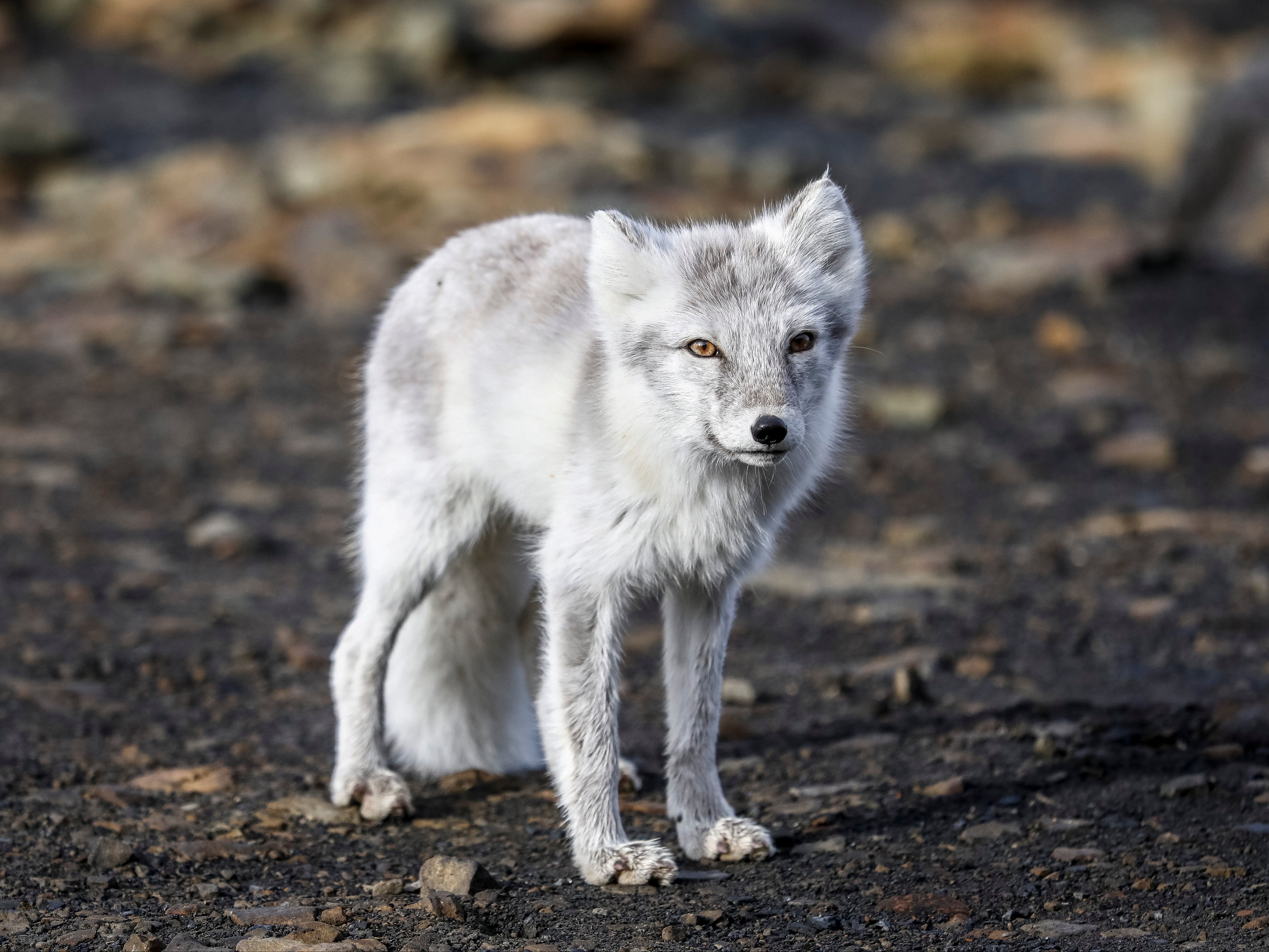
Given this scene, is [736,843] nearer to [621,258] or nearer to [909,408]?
[621,258]

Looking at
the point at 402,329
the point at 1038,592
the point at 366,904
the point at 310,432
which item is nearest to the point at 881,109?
the point at 310,432

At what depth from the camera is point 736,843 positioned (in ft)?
15.0

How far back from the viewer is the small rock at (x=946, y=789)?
16.6 feet

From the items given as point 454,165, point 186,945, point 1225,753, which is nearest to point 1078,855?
point 1225,753

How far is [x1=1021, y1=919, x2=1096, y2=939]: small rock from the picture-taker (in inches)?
156

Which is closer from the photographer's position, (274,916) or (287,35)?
(274,916)

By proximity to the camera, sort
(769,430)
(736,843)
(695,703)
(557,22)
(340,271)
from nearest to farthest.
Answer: (769,430), (736,843), (695,703), (340,271), (557,22)

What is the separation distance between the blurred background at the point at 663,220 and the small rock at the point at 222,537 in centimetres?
3

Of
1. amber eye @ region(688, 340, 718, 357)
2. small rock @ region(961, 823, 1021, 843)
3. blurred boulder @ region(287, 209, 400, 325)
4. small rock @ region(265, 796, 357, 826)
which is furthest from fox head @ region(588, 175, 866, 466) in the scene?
blurred boulder @ region(287, 209, 400, 325)

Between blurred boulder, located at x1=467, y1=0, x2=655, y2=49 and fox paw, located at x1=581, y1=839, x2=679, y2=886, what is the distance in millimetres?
18562

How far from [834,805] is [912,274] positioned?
8.57 meters

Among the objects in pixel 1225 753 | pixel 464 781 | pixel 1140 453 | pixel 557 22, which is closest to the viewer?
pixel 1225 753

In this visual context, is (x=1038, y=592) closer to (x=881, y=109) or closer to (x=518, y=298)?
(x=518, y=298)

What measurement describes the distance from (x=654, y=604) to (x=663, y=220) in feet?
22.5
